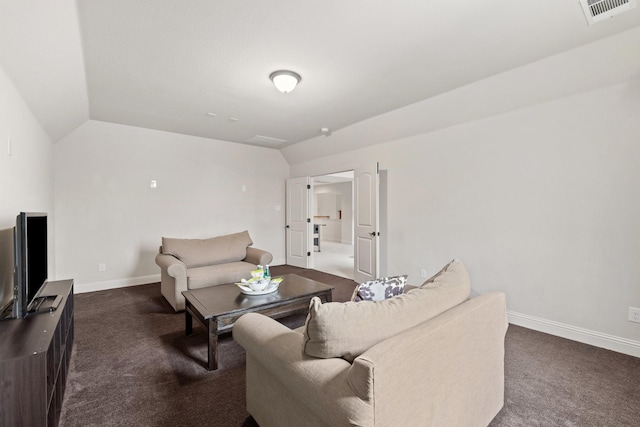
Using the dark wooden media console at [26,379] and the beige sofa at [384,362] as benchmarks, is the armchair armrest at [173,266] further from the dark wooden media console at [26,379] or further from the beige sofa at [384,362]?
the beige sofa at [384,362]

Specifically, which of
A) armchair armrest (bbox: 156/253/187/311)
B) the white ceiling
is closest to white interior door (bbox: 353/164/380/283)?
the white ceiling

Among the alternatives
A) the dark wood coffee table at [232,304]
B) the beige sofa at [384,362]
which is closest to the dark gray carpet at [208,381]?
the dark wood coffee table at [232,304]

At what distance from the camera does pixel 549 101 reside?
2.95 meters

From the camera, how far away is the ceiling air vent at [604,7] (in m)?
1.90

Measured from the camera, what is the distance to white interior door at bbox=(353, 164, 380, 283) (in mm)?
4492

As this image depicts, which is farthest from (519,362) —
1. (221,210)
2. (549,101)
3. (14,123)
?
(221,210)

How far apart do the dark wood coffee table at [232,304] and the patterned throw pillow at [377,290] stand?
117cm

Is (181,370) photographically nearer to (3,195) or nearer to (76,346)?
(76,346)

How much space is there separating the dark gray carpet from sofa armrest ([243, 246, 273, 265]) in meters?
1.20

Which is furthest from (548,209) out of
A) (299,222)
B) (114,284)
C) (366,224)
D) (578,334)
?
(114,284)

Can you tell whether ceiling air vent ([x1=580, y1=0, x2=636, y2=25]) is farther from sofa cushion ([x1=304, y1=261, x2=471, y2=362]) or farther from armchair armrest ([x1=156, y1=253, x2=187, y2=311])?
armchair armrest ([x1=156, y1=253, x2=187, y2=311])

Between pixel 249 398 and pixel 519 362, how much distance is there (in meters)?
2.17

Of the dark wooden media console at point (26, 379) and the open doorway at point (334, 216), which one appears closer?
the dark wooden media console at point (26, 379)

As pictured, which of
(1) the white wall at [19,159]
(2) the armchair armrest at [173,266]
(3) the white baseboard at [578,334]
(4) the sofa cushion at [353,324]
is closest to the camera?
(4) the sofa cushion at [353,324]
